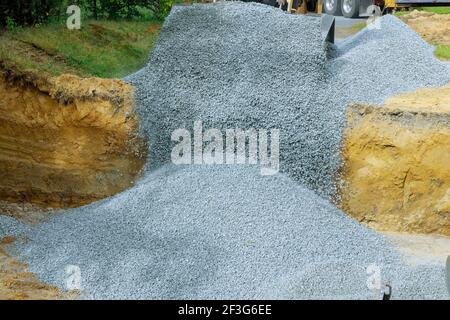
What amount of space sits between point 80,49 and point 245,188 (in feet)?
15.0

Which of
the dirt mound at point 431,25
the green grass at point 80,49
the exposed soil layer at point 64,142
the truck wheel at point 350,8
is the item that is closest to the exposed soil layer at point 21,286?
the exposed soil layer at point 64,142

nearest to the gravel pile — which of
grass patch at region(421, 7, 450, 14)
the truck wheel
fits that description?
the truck wheel

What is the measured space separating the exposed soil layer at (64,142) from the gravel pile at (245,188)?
400 millimetres

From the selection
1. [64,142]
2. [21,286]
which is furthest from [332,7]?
[21,286]

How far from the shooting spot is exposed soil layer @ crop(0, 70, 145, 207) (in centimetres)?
1016

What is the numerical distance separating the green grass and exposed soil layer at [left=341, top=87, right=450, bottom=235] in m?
4.21

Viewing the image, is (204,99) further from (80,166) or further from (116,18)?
(116,18)

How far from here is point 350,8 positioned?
16984mm

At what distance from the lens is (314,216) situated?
862cm

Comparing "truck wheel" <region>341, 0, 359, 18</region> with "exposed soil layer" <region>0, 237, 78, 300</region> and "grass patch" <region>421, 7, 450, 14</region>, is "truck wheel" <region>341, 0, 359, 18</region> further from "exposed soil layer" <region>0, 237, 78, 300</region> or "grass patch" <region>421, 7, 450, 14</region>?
"exposed soil layer" <region>0, 237, 78, 300</region>

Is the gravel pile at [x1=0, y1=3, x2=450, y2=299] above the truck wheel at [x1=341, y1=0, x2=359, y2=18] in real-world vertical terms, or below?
below

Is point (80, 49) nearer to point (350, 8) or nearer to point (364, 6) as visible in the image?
point (350, 8)

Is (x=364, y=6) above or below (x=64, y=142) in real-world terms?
above

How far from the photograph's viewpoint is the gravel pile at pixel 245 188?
7484 millimetres
